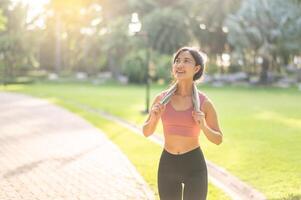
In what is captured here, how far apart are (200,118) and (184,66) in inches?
19.9

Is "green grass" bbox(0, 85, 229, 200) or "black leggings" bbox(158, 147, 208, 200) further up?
"black leggings" bbox(158, 147, 208, 200)

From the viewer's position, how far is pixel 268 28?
49.2m

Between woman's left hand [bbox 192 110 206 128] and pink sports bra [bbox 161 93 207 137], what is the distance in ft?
0.40

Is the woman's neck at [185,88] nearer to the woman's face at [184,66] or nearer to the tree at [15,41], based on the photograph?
the woman's face at [184,66]

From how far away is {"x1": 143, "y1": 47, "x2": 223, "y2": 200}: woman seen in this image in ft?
14.9

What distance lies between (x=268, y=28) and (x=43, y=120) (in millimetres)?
33148

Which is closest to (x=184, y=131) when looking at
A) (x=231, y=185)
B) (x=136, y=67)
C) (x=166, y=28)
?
(x=231, y=185)

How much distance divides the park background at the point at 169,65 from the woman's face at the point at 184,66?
14.0 ft

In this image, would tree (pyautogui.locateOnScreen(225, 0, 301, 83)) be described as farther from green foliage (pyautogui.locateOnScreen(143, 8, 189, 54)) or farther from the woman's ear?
the woman's ear

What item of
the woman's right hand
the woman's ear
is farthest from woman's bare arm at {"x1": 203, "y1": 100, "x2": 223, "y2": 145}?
the woman's right hand

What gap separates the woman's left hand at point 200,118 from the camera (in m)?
4.35

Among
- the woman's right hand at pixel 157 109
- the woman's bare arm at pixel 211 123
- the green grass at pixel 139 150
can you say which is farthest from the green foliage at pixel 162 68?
the woman's right hand at pixel 157 109

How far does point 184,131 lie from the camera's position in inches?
180

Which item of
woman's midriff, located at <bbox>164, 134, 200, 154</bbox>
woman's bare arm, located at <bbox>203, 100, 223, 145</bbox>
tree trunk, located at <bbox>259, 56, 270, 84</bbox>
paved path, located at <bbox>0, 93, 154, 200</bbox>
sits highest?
Result: woman's bare arm, located at <bbox>203, 100, 223, 145</bbox>
